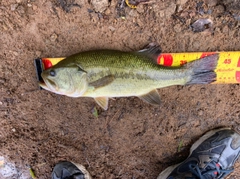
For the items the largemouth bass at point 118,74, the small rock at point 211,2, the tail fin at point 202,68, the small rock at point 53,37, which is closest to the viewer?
the largemouth bass at point 118,74

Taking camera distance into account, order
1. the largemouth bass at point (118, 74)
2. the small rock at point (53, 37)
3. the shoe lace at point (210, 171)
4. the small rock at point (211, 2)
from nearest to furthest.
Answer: the largemouth bass at point (118, 74) → the small rock at point (211, 2) → the small rock at point (53, 37) → the shoe lace at point (210, 171)

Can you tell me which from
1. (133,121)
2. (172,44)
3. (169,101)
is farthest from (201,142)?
(172,44)

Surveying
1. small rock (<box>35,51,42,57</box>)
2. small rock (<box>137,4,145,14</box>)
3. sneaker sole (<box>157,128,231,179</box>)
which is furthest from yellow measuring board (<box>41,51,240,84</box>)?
sneaker sole (<box>157,128,231,179</box>)

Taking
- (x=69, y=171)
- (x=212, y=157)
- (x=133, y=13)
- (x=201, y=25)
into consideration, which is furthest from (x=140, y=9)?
(x=69, y=171)

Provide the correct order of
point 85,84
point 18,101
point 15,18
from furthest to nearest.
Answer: point 18,101, point 15,18, point 85,84

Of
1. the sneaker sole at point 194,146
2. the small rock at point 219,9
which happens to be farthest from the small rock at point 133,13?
the sneaker sole at point 194,146

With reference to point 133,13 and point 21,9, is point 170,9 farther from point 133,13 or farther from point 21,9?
point 21,9

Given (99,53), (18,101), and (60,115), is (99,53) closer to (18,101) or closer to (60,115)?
(60,115)

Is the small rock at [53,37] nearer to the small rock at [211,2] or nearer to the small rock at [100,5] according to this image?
the small rock at [100,5]
